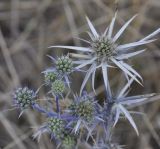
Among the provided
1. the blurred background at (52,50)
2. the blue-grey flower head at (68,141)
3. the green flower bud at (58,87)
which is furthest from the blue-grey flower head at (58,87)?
the blurred background at (52,50)

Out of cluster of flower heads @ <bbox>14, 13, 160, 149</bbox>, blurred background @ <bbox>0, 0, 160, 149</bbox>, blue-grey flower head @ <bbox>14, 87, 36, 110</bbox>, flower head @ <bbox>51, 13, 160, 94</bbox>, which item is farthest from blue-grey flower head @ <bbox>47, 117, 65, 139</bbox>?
blurred background @ <bbox>0, 0, 160, 149</bbox>

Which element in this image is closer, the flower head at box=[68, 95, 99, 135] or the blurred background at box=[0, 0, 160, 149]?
the flower head at box=[68, 95, 99, 135]

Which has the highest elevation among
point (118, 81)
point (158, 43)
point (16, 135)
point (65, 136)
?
point (158, 43)

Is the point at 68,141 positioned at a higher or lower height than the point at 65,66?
lower

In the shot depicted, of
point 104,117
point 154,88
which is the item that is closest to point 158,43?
point 154,88

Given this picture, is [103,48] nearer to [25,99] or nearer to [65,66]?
[65,66]

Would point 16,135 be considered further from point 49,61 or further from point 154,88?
point 154,88

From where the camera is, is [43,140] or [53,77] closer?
[53,77]

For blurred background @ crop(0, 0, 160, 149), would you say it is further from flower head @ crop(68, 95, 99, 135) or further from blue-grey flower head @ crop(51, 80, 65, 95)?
blue-grey flower head @ crop(51, 80, 65, 95)

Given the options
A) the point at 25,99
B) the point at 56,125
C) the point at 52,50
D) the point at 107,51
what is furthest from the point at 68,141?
the point at 52,50
